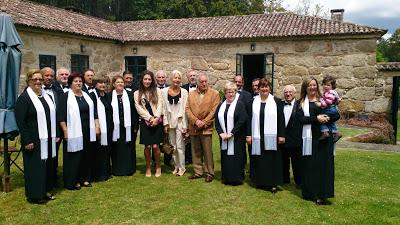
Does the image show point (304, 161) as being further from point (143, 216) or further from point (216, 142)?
point (216, 142)

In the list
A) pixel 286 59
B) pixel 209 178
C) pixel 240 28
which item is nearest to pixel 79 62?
pixel 240 28

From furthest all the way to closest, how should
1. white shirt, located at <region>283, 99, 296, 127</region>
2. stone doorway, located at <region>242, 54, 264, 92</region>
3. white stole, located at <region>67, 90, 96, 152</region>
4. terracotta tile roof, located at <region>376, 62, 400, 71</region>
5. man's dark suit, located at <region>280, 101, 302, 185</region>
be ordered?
stone doorway, located at <region>242, 54, 264, 92</region>, terracotta tile roof, located at <region>376, 62, 400, 71</region>, white shirt, located at <region>283, 99, 296, 127</region>, white stole, located at <region>67, 90, 96, 152</region>, man's dark suit, located at <region>280, 101, 302, 185</region>

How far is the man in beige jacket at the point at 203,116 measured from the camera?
5.76m

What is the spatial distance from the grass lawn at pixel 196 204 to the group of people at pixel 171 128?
226mm

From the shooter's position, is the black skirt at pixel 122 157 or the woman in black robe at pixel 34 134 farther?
the black skirt at pixel 122 157

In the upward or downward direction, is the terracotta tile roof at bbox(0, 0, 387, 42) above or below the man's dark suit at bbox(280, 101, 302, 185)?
above

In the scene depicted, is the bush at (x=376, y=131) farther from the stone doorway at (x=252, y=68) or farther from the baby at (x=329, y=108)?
the baby at (x=329, y=108)

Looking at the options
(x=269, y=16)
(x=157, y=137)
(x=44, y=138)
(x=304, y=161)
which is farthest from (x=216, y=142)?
(x=269, y=16)

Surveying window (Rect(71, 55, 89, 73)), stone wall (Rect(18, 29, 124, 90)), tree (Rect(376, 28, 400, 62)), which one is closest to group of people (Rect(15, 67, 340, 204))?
stone wall (Rect(18, 29, 124, 90))

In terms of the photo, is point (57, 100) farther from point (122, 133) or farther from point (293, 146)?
point (293, 146)

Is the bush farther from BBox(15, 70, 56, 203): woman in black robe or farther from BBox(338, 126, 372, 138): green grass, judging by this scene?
BBox(15, 70, 56, 203): woman in black robe

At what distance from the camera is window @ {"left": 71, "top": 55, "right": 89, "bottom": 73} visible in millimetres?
14109

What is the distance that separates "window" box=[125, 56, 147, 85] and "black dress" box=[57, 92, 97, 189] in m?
11.0

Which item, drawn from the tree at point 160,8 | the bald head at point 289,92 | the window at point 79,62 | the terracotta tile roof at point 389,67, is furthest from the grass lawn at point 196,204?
the tree at point 160,8
